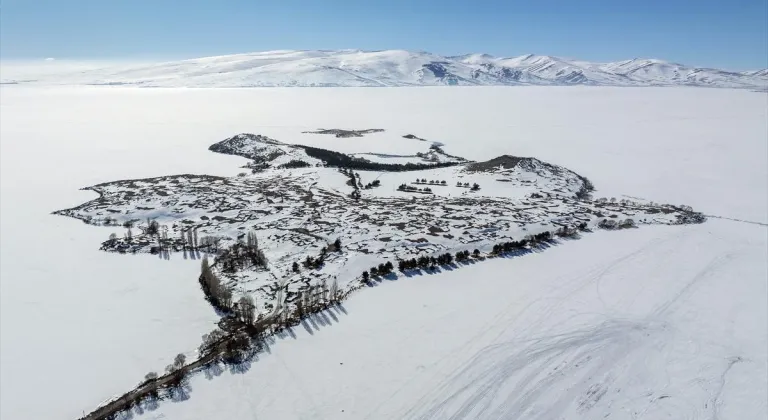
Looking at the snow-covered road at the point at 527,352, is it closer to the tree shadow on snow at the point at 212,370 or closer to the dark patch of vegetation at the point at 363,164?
the tree shadow on snow at the point at 212,370

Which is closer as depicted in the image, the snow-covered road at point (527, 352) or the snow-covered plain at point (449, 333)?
the snow-covered road at point (527, 352)

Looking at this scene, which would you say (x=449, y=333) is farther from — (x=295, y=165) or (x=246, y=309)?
(x=295, y=165)

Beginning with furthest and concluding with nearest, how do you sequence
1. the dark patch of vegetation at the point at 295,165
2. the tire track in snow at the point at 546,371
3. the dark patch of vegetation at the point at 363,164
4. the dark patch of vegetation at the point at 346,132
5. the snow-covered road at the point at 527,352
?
1. the dark patch of vegetation at the point at 346,132
2. the dark patch of vegetation at the point at 363,164
3. the dark patch of vegetation at the point at 295,165
4. the snow-covered road at the point at 527,352
5. the tire track in snow at the point at 546,371

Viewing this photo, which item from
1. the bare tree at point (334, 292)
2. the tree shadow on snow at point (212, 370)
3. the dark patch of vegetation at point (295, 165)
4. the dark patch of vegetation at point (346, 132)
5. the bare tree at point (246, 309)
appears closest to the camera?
the tree shadow on snow at point (212, 370)

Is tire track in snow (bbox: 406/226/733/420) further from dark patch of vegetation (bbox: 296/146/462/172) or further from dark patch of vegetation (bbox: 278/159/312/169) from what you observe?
dark patch of vegetation (bbox: 278/159/312/169)

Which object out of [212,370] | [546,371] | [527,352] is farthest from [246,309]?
[546,371]

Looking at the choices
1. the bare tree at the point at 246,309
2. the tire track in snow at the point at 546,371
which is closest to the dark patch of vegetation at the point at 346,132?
the bare tree at the point at 246,309

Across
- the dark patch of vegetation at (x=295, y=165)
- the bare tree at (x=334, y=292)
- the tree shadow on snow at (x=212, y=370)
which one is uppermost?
the bare tree at (x=334, y=292)

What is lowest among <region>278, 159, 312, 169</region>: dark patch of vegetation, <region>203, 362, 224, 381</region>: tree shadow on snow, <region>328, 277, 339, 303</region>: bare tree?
<region>203, 362, 224, 381</region>: tree shadow on snow

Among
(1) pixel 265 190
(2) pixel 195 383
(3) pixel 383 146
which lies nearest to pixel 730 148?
(3) pixel 383 146

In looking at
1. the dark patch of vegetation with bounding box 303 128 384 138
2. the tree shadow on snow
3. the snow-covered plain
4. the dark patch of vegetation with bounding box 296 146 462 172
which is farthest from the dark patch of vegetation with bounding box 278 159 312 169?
the tree shadow on snow

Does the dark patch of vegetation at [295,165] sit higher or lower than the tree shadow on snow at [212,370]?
higher
